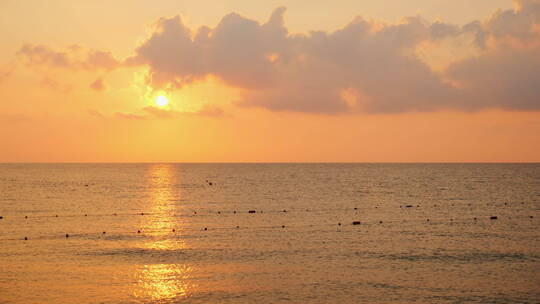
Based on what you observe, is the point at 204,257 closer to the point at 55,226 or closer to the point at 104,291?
the point at 104,291

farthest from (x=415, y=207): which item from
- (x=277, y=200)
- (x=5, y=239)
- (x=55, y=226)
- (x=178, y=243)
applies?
(x=5, y=239)

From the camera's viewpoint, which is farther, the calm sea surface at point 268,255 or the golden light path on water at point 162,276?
the calm sea surface at point 268,255

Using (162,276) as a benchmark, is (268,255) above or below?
above

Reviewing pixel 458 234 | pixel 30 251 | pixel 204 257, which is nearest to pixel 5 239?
pixel 30 251

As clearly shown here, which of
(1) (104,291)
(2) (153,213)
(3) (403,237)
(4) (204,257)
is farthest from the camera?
(2) (153,213)

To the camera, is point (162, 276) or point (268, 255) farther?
point (268, 255)

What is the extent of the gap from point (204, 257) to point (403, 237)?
27.3 m

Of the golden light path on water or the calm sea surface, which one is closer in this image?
the golden light path on water

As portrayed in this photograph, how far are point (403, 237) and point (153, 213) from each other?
4805 centimetres

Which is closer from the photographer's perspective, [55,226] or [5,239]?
[5,239]

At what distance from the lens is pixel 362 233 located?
2987 inches

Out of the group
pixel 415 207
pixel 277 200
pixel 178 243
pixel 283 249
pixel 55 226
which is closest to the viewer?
pixel 283 249

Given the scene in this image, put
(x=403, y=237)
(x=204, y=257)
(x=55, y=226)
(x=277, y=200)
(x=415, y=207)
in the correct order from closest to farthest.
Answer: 1. (x=204, y=257)
2. (x=403, y=237)
3. (x=55, y=226)
4. (x=415, y=207)
5. (x=277, y=200)

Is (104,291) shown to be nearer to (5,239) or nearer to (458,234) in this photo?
(5,239)
